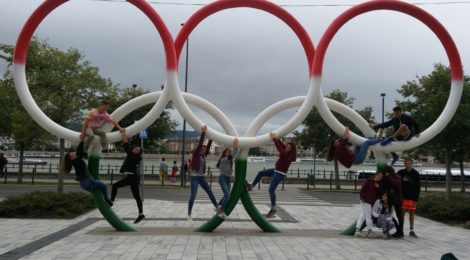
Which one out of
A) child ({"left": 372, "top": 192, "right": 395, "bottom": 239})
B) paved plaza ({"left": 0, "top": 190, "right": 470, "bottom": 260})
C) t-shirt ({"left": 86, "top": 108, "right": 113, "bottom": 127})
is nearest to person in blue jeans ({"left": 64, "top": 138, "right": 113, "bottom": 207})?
→ t-shirt ({"left": 86, "top": 108, "right": 113, "bottom": 127})

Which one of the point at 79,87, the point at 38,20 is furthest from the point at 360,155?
the point at 79,87

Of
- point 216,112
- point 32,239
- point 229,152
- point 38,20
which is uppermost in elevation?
point 38,20

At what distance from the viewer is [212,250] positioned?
824 cm

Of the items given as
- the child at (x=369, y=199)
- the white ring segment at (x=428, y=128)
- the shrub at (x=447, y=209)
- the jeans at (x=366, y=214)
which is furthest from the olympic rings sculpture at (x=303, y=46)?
the shrub at (x=447, y=209)

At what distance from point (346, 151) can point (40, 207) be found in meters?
8.55

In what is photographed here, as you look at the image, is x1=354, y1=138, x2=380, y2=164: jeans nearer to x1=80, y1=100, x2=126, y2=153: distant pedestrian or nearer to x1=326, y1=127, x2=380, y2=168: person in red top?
x1=326, y1=127, x2=380, y2=168: person in red top

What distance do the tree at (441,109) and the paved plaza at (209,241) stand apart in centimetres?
1049

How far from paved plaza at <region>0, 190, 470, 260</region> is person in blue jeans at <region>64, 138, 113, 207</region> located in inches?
39.4

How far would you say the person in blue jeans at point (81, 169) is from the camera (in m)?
9.74

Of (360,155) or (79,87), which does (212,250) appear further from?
(79,87)

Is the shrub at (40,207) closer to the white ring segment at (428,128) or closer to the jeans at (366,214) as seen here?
the white ring segment at (428,128)

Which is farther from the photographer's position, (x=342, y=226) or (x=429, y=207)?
(x=429, y=207)

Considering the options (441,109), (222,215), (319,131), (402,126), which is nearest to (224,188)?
(222,215)

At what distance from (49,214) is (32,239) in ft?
12.6
